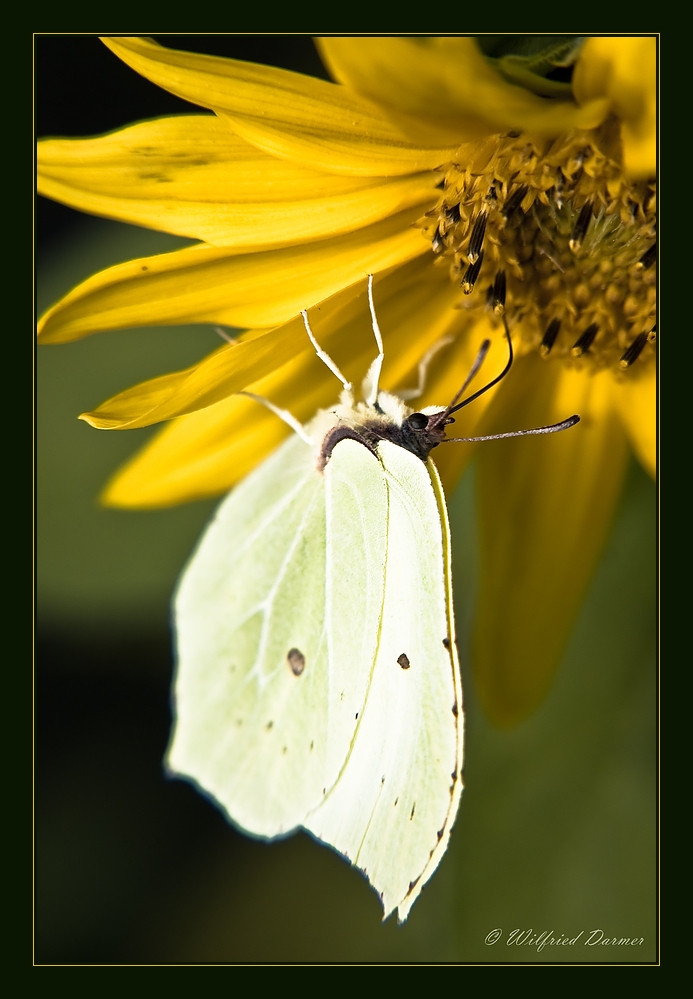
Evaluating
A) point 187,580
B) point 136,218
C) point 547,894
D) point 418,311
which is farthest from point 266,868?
point 136,218

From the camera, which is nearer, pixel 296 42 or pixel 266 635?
pixel 296 42

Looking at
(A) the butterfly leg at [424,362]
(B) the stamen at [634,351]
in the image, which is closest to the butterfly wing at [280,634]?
(A) the butterfly leg at [424,362]

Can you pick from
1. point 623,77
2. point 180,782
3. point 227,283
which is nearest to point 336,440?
point 227,283

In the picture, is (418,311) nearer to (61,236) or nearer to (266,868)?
(61,236)

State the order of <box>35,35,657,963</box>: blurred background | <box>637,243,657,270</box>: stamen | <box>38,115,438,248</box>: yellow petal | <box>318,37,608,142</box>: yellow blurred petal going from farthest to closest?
<box>35,35,657,963</box>: blurred background, <box>637,243,657,270</box>: stamen, <box>38,115,438,248</box>: yellow petal, <box>318,37,608,142</box>: yellow blurred petal

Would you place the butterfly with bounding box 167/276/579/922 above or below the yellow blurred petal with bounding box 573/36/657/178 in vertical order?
below

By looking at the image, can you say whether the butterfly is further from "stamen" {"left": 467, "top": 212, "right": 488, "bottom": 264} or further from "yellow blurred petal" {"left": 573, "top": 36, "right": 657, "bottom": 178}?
"yellow blurred petal" {"left": 573, "top": 36, "right": 657, "bottom": 178}

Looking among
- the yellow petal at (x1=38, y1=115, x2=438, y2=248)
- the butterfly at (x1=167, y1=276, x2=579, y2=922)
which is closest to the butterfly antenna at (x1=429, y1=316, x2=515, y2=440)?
the butterfly at (x1=167, y1=276, x2=579, y2=922)
